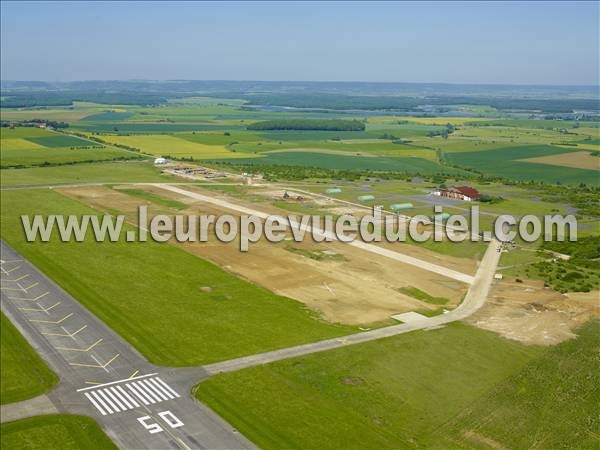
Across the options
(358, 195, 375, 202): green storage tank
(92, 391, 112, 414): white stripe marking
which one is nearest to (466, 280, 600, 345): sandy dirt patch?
(92, 391, 112, 414): white stripe marking

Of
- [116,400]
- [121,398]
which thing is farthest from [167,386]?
[116,400]

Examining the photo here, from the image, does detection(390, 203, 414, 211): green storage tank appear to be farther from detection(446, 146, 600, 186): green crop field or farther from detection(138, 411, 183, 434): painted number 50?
detection(138, 411, 183, 434): painted number 50

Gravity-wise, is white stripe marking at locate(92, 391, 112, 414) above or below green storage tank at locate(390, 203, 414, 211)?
below

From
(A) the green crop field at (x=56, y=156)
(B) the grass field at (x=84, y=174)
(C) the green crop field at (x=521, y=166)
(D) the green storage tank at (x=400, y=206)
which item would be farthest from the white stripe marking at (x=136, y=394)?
(C) the green crop field at (x=521, y=166)

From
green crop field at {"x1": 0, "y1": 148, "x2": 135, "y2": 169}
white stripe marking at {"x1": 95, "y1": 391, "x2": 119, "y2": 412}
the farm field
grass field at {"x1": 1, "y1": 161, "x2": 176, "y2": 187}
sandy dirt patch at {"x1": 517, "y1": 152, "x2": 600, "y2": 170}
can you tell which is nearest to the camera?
white stripe marking at {"x1": 95, "y1": 391, "x2": 119, "y2": 412}

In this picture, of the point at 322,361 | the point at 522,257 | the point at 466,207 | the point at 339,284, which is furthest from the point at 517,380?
the point at 466,207

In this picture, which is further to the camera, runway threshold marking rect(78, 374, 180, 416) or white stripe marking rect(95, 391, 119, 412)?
runway threshold marking rect(78, 374, 180, 416)
